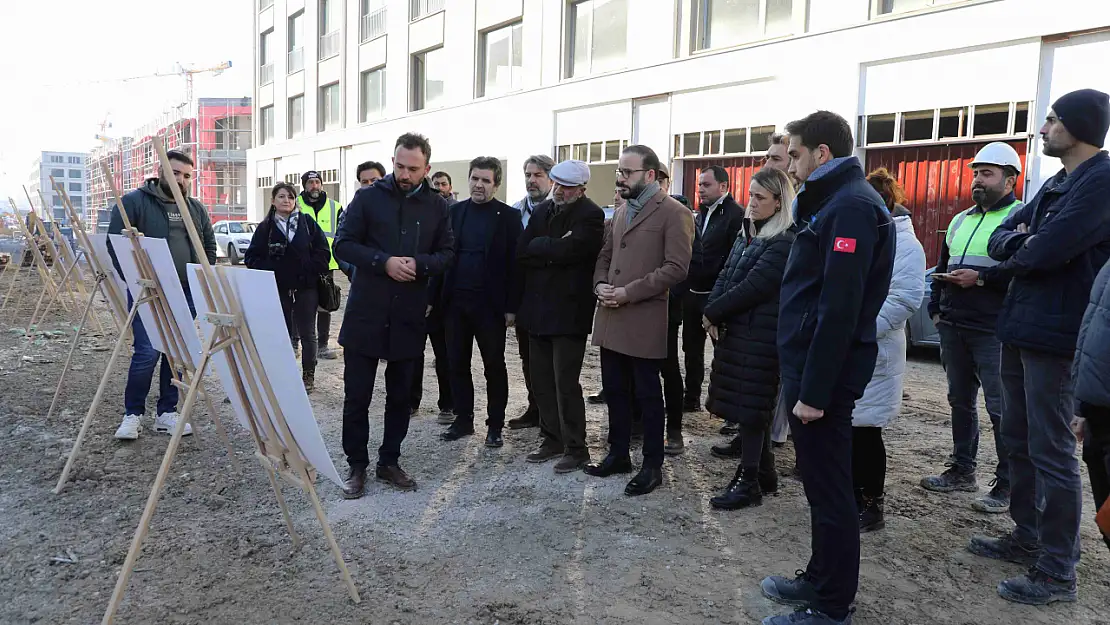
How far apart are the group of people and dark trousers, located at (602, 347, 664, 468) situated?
13 mm

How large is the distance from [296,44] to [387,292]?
32.2 m

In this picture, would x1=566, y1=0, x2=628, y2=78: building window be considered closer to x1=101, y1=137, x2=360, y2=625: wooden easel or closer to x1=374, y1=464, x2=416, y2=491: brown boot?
x1=374, y1=464, x2=416, y2=491: brown boot

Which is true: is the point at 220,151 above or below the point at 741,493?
above

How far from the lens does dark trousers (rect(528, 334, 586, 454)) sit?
16.6ft

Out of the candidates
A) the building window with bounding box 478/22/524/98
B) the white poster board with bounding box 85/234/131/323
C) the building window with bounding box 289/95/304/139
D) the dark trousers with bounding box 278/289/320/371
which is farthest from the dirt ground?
the building window with bounding box 289/95/304/139

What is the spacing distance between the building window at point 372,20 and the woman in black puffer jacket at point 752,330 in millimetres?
24042

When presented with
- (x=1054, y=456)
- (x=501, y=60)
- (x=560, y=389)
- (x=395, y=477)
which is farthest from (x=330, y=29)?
(x=1054, y=456)

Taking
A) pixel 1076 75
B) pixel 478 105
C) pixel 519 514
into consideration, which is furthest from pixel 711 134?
pixel 519 514

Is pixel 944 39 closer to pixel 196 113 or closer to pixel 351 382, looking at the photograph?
pixel 351 382

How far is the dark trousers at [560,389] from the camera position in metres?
5.05

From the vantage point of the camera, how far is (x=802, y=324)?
3.04m

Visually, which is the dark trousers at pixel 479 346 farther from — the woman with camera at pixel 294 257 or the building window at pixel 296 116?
the building window at pixel 296 116

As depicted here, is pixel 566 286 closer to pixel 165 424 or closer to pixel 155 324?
pixel 155 324

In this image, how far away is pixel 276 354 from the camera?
3.06 m
